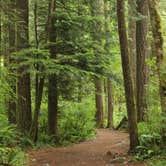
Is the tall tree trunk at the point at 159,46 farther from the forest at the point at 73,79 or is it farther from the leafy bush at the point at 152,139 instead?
the leafy bush at the point at 152,139

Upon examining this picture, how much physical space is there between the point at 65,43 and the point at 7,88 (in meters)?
6.27

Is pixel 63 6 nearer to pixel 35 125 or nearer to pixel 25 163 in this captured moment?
pixel 35 125

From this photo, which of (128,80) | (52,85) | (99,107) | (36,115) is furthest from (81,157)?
(99,107)

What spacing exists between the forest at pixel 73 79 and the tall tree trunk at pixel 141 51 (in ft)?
0.14

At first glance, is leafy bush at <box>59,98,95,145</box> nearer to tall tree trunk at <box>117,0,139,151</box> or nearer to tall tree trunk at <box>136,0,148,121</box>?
tall tree trunk at <box>136,0,148,121</box>

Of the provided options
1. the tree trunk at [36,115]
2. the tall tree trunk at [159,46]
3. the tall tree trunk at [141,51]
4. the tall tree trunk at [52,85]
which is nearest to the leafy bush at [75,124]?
the tall tree trunk at [52,85]

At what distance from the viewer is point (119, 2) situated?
31.9 ft

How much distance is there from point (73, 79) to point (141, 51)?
10.2 feet

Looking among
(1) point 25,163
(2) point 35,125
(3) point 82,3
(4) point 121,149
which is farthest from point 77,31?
(1) point 25,163

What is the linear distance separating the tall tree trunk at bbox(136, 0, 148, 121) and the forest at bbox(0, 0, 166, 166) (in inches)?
1.6

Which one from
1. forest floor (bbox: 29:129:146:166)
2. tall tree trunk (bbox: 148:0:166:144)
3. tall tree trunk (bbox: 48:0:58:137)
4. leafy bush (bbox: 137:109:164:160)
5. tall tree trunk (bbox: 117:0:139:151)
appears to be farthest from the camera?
tall tree trunk (bbox: 48:0:58:137)

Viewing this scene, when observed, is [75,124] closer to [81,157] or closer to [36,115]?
[36,115]

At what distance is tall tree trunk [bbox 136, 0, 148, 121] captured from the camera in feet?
47.1

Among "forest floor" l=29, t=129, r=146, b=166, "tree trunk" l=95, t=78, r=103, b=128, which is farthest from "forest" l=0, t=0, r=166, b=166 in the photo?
"tree trunk" l=95, t=78, r=103, b=128
